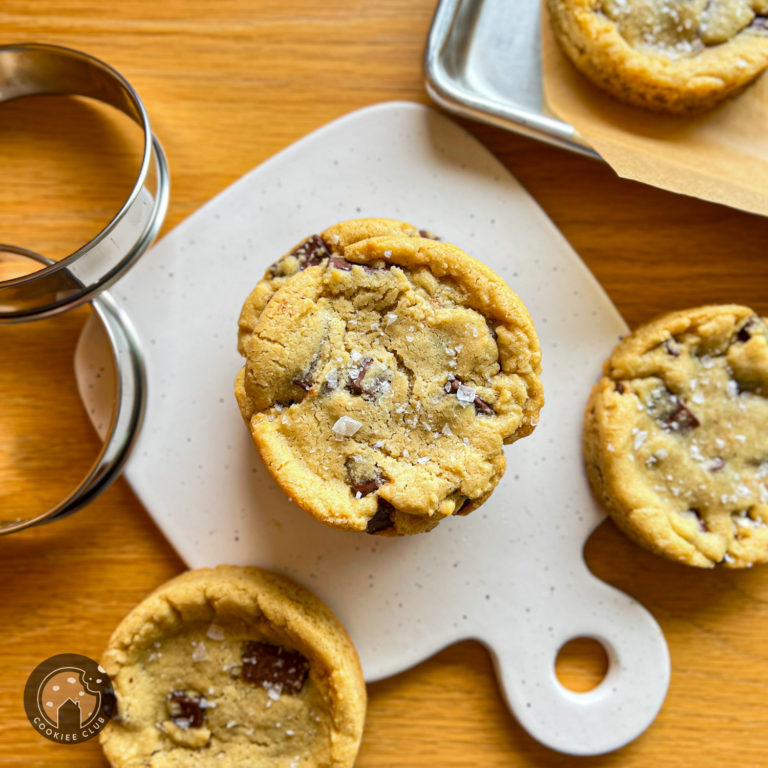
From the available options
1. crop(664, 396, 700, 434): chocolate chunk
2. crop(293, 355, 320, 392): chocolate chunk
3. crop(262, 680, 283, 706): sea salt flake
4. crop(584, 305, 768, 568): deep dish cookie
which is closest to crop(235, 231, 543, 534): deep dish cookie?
crop(293, 355, 320, 392): chocolate chunk

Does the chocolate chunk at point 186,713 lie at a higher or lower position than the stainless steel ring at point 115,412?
lower

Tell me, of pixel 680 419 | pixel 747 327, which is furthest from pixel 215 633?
pixel 747 327

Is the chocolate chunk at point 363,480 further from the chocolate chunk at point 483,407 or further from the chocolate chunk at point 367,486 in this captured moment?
the chocolate chunk at point 483,407

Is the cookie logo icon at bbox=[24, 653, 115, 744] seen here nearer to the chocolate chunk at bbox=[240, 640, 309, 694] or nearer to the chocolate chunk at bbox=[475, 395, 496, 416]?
the chocolate chunk at bbox=[240, 640, 309, 694]

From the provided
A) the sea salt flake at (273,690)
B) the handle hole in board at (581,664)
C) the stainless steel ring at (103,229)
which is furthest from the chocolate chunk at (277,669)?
the stainless steel ring at (103,229)

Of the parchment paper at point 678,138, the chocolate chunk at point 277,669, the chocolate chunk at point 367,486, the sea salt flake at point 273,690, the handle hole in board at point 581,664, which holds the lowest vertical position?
the sea salt flake at point 273,690

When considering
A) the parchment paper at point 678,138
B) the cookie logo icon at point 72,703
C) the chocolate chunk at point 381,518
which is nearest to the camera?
the chocolate chunk at point 381,518

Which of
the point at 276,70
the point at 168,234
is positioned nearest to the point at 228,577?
the point at 168,234
